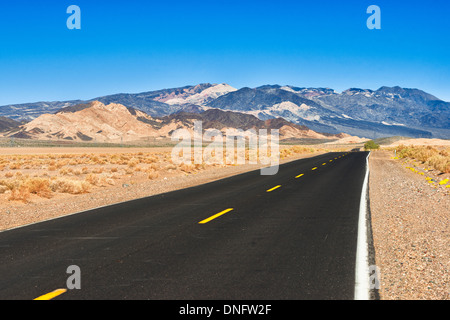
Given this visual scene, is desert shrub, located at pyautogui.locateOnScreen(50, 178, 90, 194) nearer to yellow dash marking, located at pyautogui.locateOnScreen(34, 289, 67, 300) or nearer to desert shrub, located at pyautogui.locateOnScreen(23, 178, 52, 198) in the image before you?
desert shrub, located at pyautogui.locateOnScreen(23, 178, 52, 198)

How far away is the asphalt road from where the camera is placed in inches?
191

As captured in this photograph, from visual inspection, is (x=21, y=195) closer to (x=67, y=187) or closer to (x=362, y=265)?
(x=67, y=187)

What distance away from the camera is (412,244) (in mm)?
7172

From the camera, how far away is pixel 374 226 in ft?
28.3

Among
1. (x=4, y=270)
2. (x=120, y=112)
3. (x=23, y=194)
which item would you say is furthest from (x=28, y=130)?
(x=4, y=270)

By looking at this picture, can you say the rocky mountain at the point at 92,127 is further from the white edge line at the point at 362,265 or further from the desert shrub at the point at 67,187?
the white edge line at the point at 362,265

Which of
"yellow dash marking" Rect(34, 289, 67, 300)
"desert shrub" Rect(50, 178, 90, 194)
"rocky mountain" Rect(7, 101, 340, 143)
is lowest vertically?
"desert shrub" Rect(50, 178, 90, 194)

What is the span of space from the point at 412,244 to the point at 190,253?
13.3 ft

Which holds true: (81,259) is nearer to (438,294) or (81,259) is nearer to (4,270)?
(4,270)

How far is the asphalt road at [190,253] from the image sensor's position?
4863 mm

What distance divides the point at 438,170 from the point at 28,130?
165 meters

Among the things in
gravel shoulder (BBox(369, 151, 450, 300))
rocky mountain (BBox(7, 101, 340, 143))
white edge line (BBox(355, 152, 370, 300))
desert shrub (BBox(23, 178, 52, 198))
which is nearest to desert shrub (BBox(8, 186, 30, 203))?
desert shrub (BBox(23, 178, 52, 198))

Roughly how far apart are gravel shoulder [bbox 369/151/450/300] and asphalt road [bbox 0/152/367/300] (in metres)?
0.53
